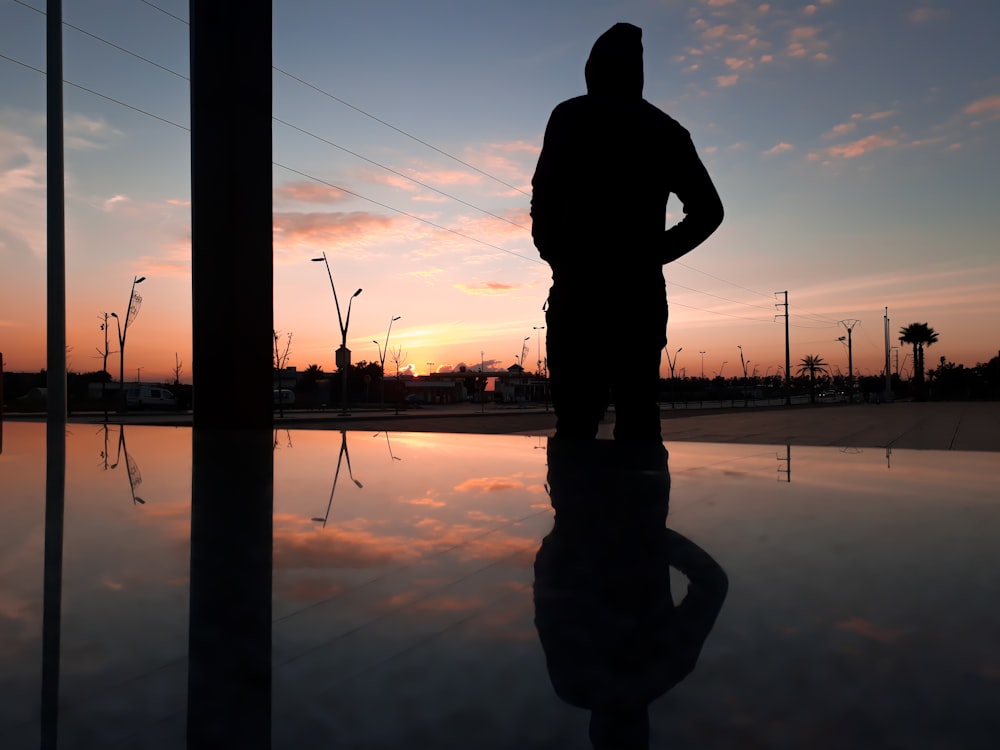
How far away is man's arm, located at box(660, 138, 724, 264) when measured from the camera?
448cm

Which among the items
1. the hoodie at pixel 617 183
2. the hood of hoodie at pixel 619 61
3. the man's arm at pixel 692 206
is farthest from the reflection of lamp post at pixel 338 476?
the hood of hoodie at pixel 619 61

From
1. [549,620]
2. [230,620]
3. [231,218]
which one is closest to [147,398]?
[231,218]

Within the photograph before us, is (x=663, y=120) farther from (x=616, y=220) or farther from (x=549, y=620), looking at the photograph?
(x=549, y=620)

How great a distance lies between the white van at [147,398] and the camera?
40.6 meters

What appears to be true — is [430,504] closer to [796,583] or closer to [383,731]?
[796,583]

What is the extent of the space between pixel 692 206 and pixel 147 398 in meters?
42.8

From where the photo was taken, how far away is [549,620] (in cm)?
127

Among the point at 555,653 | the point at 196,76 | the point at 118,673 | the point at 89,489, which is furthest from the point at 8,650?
the point at 196,76

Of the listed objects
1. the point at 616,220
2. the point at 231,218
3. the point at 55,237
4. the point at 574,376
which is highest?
the point at 231,218

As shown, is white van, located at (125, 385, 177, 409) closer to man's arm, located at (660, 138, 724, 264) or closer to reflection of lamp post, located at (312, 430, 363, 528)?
reflection of lamp post, located at (312, 430, 363, 528)

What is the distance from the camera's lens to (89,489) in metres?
3.08

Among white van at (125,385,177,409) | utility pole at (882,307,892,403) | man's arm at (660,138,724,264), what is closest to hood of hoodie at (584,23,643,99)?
man's arm at (660,138,724,264)

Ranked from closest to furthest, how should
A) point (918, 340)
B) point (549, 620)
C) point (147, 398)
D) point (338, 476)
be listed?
point (549, 620), point (338, 476), point (147, 398), point (918, 340)

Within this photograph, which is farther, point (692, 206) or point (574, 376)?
point (574, 376)
